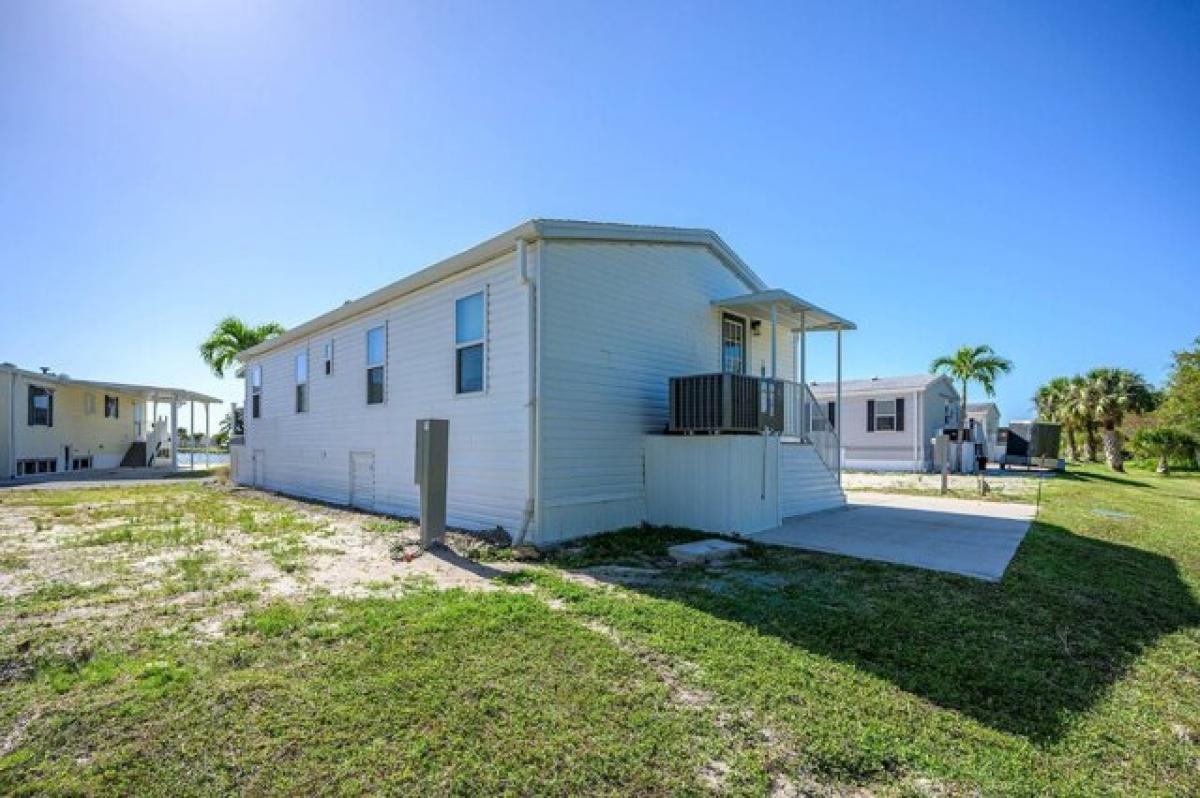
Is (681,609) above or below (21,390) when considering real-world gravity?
below

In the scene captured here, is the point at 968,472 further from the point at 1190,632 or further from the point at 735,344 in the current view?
the point at 1190,632

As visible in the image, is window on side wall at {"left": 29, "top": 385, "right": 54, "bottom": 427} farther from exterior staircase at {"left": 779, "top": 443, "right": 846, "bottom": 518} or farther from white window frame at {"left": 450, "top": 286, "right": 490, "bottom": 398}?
exterior staircase at {"left": 779, "top": 443, "right": 846, "bottom": 518}

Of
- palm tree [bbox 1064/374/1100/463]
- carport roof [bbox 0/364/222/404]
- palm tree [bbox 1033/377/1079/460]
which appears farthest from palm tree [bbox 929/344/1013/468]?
carport roof [bbox 0/364/222/404]

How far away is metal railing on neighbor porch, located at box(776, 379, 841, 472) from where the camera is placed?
9.77 m

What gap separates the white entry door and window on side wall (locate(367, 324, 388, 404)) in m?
1.09

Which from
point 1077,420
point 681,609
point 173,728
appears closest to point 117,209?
point 173,728

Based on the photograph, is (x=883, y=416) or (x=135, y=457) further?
(x=135, y=457)

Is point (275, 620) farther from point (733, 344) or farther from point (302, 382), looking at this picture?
point (302, 382)

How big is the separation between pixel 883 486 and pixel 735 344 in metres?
7.44

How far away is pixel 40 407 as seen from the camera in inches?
763

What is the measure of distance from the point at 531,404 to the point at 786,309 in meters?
5.21

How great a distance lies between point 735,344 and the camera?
1072cm

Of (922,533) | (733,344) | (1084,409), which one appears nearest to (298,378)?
(733,344)

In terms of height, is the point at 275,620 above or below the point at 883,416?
below
